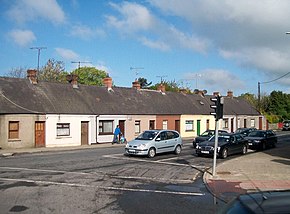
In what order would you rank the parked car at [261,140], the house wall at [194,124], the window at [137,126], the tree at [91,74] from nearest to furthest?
the parked car at [261,140]
the window at [137,126]
the house wall at [194,124]
the tree at [91,74]

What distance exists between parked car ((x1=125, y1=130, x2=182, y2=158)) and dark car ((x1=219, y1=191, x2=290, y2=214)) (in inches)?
720

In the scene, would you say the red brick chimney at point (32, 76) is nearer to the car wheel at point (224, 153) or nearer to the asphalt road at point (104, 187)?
the asphalt road at point (104, 187)

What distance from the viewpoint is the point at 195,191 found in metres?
12.5

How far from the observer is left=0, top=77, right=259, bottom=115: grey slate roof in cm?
3009

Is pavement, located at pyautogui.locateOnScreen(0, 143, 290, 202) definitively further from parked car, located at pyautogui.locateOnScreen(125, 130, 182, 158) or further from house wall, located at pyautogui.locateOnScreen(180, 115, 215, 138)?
house wall, located at pyautogui.locateOnScreen(180, 115, 215, 138)

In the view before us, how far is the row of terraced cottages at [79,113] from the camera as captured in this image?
94.5 ft

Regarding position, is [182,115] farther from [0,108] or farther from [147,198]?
[147,198]

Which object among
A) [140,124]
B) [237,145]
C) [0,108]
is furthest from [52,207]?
[140,124]

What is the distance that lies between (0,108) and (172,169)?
633 inches

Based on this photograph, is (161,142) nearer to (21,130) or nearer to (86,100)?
(21,130)

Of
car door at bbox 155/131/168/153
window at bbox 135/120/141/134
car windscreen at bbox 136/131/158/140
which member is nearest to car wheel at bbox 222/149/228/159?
car door at bbox 155/131/168/153

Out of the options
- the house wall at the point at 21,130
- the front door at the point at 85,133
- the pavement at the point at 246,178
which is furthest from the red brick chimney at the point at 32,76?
the pavement at the point at 246,178

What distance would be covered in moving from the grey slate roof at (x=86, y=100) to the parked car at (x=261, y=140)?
13524mm

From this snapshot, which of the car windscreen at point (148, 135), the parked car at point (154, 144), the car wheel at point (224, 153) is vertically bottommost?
the car wheel at point (224, 153)
